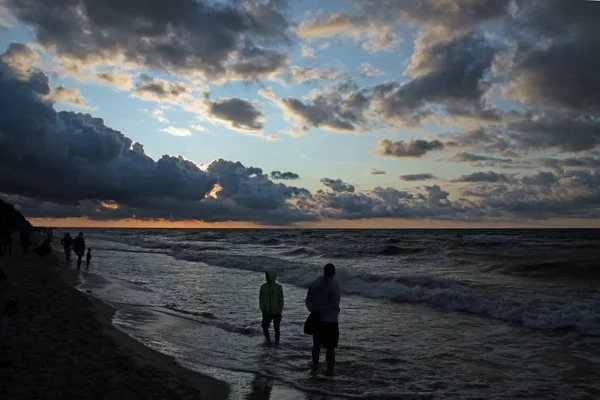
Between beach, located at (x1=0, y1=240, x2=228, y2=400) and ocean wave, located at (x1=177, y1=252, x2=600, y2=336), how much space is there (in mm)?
9502

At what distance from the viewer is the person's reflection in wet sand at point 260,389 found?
254 inches

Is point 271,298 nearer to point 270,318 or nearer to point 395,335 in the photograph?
point 270,318

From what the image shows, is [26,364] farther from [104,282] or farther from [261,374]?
[104,282]

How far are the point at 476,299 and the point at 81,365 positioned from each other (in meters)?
12.3

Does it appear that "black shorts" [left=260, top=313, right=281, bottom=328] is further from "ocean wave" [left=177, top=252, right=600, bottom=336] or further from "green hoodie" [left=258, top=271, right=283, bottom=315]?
"ocean wave" [left=177, top=252, right=600, bottom=336]

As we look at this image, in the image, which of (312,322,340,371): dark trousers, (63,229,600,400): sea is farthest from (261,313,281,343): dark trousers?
(312,322,340,371): dark trousers

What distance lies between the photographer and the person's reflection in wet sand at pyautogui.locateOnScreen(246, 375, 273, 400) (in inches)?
254

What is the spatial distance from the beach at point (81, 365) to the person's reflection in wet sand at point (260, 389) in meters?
0.40

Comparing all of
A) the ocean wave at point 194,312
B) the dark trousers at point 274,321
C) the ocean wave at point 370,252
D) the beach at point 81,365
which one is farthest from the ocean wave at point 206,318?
the ocean wave at point 370,252

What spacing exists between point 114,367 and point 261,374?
2294 millimetres

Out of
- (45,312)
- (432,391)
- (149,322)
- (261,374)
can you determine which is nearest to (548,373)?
(432,391)

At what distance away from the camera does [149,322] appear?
38.6 ft

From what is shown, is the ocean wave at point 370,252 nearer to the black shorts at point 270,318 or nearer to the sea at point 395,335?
the sea at point 395,335

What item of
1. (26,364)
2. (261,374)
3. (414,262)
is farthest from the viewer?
(414,262)
